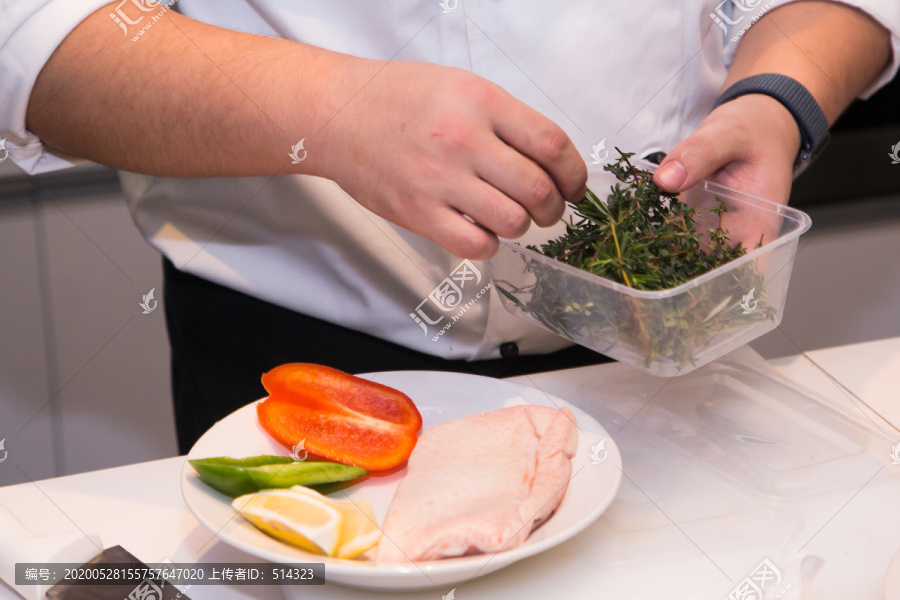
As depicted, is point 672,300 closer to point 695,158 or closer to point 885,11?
point 695,158

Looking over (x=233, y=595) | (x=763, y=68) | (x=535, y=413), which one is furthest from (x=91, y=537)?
(x=763, y=68)


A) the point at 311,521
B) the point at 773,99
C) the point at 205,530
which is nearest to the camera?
the point at 311,521

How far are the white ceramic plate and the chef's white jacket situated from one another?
183mm

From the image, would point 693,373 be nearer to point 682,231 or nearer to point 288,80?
point 682,231

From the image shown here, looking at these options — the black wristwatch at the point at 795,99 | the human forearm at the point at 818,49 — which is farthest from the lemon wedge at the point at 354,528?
the human forearm at the point at 818,49

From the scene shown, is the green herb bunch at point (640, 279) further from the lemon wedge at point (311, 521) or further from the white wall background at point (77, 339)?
the white wall background at point (77, 339)

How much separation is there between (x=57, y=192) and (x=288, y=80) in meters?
1.36

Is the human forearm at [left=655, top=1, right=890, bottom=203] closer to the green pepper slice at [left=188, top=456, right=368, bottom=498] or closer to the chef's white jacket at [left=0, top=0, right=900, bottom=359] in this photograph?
the chef's white jacket at [left=0, top=0, right=900, bottom=359]

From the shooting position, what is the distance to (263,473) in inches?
26.5

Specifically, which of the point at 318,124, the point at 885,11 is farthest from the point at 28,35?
the point at 885,11

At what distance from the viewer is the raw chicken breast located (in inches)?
24.1

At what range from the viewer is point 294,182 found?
3.31 feet

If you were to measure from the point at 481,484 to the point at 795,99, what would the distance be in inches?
25.8

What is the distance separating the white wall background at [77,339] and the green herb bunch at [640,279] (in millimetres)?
1408
